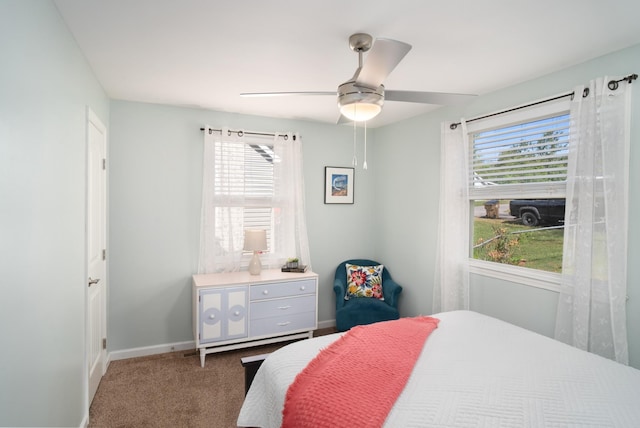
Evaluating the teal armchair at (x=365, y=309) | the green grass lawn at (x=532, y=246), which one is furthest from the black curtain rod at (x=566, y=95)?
the teal armchair at (x=365, y=309)

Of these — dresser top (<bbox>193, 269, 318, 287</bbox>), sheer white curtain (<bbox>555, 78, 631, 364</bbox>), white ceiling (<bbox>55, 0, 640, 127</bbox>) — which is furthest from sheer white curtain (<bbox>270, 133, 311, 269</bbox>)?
sheer white curtain (<bbox>555, 78, 631, 364</bbox>)

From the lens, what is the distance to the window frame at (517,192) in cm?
258

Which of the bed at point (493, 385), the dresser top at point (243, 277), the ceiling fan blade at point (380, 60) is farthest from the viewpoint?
the dresser top at point (243, 277)

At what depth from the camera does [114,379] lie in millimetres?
3002

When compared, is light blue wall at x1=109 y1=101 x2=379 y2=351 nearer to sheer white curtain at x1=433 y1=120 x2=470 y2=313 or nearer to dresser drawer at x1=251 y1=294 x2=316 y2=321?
dresser drawer at x1=251 y1=294 x2=316 y2=321

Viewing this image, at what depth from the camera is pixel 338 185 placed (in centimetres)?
436

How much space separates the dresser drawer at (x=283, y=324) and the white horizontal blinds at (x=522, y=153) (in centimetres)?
214

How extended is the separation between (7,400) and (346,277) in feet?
10.6

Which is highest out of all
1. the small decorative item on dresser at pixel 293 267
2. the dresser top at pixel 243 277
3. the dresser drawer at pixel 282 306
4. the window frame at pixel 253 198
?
the window frame at pixel 253 198

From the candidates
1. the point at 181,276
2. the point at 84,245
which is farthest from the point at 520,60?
the point at 181,276

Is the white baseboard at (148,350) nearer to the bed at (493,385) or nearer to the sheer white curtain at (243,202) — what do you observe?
the sheer white curtain at (243,202)

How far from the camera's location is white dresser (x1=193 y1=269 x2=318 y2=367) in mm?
3256

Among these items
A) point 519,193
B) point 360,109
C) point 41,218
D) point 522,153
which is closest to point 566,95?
point 522,153

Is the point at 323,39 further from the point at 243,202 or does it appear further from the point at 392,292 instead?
the point at 392,292
